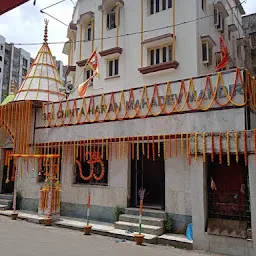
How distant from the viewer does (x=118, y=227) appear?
9.68 metres

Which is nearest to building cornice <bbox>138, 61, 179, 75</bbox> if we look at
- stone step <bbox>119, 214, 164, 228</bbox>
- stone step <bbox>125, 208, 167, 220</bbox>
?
stone step <bbox>125, 208, 167, 220</bbox>

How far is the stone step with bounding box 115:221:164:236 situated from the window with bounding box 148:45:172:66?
765cm

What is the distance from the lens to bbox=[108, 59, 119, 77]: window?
49.0 ft

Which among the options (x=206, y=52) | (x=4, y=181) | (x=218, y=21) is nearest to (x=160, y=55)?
(x=206, y=52)

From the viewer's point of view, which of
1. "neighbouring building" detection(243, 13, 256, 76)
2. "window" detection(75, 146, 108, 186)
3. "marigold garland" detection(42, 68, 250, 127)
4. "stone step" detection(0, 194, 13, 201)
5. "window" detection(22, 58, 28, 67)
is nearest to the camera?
"marigold garland" detection(42, 68, 250, 127)

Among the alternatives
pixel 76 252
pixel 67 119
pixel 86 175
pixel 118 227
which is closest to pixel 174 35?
pixel 67 119

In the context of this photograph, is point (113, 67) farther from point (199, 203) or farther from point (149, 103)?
point (199, 203)

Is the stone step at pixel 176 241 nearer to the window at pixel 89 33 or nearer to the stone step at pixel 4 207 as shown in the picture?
the stone step at pixel 4 207

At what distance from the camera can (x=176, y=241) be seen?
830cm

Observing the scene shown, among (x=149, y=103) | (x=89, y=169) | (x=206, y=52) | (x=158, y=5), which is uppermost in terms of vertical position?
(x=158, y=5)

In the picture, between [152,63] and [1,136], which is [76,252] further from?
[1,136]

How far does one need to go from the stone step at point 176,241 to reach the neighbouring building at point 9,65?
45305 millimetres

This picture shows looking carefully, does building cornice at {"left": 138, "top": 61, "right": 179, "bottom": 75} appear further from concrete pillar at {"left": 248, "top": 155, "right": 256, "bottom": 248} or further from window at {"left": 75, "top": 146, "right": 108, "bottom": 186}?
concrete pillar at {"left": 248, "top": 155, "right": 256, "bottom": 248}

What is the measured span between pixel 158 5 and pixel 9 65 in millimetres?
43385
